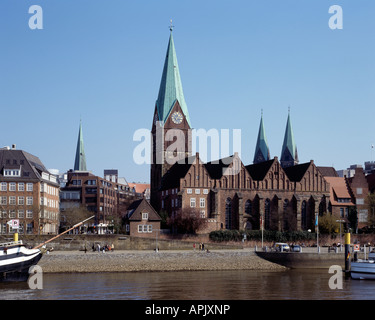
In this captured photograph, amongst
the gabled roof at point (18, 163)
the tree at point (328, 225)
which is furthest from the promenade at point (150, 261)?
the tree at point (328, 225)

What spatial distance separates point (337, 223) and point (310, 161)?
45.0 ft

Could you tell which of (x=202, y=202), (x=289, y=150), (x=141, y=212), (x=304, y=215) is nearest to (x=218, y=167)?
(x=202, y=202)

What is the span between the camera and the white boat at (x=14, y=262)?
58906 millimetres

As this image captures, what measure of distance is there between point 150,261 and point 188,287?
65.5 ft

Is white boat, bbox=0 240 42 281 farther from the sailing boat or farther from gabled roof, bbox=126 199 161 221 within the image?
gabled roof, bbox=126 199 161 221

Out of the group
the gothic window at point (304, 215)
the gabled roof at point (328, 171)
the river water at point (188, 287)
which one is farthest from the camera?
the gabled roof at point (328, 171)

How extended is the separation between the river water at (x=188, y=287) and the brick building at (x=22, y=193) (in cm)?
3096

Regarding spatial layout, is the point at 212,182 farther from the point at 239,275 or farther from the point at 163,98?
the point at 239,275

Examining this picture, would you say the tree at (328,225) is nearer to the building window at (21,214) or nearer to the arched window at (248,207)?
the arched window at (248,207)

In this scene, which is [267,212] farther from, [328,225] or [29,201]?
[29,201]

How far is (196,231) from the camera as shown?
103m

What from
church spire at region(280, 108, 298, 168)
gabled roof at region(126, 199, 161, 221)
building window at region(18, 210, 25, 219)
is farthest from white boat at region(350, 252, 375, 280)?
church spire at region(280, 108, 298, 168)

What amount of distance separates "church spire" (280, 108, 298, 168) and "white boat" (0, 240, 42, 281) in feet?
446

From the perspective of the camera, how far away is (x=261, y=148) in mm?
193000
